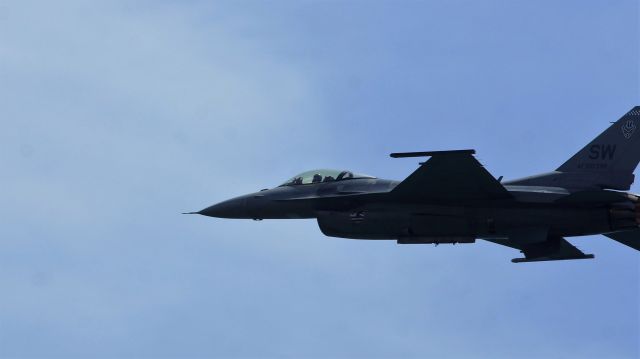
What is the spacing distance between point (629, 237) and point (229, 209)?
12.2 metres

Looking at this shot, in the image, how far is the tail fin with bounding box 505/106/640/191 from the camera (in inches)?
1358

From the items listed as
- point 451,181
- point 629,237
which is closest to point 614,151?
point 629,237

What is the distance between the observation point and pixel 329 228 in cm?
3600

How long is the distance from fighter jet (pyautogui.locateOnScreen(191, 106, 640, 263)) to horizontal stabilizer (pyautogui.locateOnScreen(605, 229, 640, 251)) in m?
0.04

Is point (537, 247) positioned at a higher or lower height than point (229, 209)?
lower

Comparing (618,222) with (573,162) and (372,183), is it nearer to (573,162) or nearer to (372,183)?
(573,162)

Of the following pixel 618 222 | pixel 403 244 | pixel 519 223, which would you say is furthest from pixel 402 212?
pixel 618 222

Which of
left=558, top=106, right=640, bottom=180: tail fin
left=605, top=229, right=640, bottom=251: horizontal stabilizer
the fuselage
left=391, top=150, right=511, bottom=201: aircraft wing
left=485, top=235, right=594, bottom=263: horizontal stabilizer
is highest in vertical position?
left=558, top=106, right=640, bottom=180: tail fin

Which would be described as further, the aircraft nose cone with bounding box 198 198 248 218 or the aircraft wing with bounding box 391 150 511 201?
the aircraft nose cone with bounding box 198 198 248 218

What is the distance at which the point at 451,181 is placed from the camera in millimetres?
33469

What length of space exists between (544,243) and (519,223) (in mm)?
1065

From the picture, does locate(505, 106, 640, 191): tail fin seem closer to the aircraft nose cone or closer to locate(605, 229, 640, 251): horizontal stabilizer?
locate(605, 229, 640, 251): horizontal stabilizer

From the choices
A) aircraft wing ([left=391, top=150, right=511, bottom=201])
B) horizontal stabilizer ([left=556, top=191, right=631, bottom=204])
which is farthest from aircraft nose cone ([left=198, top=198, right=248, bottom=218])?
horizontal stabilizer ([left=556, top=191, right=631, bottom=204])

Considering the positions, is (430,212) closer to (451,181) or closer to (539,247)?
(451,181)
